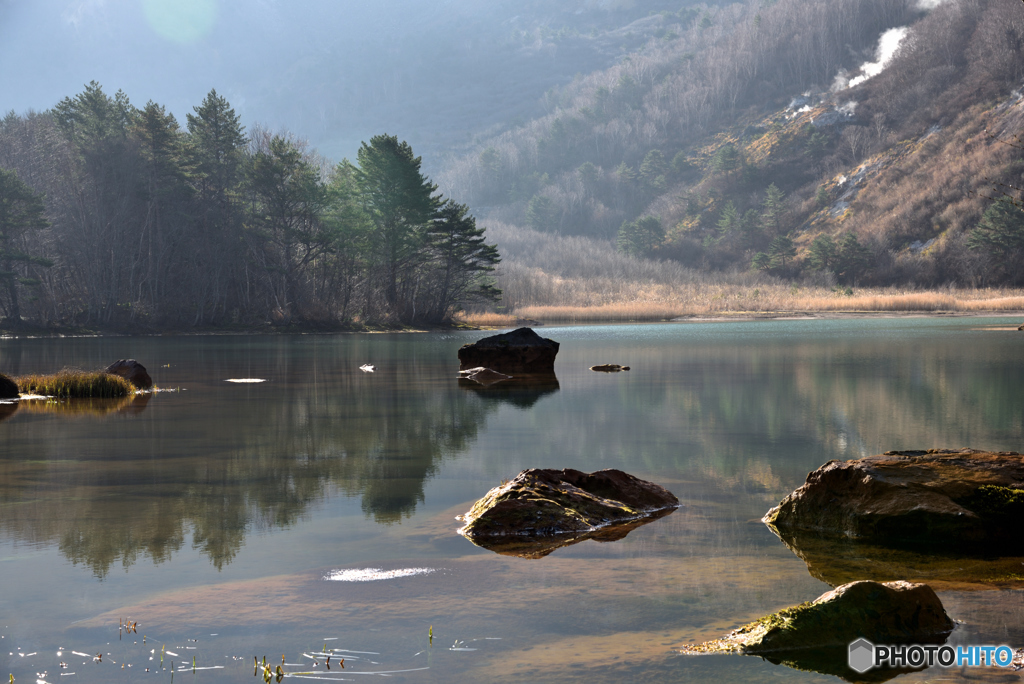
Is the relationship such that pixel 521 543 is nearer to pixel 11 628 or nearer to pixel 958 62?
pixel 11 628

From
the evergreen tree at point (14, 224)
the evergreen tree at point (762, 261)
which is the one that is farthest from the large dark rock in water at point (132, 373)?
the evergreen tree at point (762, 261)

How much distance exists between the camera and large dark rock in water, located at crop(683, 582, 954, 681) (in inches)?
201

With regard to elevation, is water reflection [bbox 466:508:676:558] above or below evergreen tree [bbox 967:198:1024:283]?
below

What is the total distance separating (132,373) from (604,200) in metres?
165

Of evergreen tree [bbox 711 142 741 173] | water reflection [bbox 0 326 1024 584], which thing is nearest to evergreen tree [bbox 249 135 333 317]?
water reflection [bbox 0 326 1024 584]

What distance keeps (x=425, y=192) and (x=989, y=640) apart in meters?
61.8

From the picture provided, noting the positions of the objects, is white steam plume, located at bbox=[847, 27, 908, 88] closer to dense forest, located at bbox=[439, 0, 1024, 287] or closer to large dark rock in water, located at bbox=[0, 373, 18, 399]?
dense forest, located at bbox=[439, 0, 1024, 287]

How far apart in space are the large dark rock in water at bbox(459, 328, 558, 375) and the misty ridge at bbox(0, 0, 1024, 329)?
1290 centimetres

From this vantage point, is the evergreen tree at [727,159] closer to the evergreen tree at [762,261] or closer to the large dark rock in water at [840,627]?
the evergreen tree at [762,261]

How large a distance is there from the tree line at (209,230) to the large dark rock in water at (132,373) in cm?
4113

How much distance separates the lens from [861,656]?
5.06 m

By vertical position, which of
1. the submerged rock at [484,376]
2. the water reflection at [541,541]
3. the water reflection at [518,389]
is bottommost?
the water reflection at [541,541]

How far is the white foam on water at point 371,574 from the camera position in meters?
6.54

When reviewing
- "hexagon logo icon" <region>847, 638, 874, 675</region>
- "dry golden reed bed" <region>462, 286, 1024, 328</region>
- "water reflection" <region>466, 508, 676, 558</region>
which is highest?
"dry golden reed bed" <region>462, 286, 1024, 328</region>
